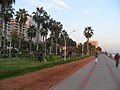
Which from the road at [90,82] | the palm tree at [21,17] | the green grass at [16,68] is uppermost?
the palm tree at [21,17]

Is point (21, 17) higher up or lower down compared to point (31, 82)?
higher up

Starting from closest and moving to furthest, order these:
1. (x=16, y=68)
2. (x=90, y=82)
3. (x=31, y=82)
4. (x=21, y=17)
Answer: (x=90, y=82) < (x=31, y=82) < (x=16, y=68) < (x=21, y=17)

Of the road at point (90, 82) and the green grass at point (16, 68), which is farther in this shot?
the green grass at point (16, 68)

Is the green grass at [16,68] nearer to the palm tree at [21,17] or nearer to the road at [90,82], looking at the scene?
the road at [90,82]

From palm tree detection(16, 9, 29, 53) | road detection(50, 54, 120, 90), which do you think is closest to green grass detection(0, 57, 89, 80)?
road detection(50, 54, 120, 90)

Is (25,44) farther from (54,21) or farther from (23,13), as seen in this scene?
(23,13)

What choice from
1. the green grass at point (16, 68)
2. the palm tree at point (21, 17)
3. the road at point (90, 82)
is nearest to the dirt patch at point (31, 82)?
the road at point (90, 82)

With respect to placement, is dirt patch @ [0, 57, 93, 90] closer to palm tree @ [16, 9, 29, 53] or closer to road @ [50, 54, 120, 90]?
road @ [50, 54, 120, 90]

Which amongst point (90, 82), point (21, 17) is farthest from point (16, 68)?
point (21, 17)

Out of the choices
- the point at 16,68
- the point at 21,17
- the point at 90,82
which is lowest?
the point at 90,82

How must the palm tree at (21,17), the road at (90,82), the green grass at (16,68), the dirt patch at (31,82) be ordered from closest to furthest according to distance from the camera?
1. the road at (90,82)
2. the dirt patch at (31,82)
3. the green grass at (16,68)
4. the palm tree at (21,17)

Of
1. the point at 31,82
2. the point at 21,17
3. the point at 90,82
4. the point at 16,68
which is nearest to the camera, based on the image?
the point at 90,82

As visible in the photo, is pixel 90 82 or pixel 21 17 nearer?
pixel 90 82

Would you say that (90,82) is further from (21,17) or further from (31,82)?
(21,17)
